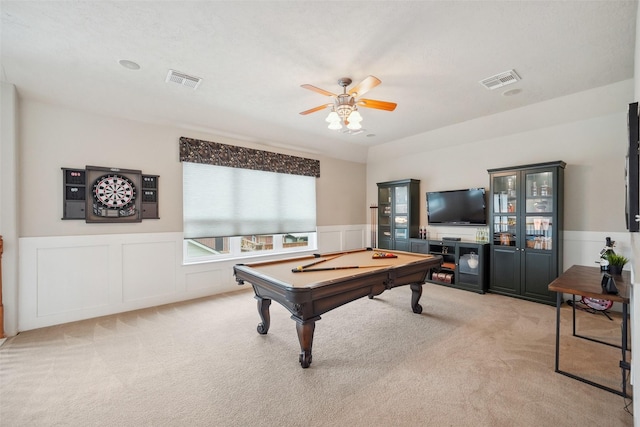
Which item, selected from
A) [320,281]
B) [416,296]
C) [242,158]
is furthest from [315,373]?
[242,158]

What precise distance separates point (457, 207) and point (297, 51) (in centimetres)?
412

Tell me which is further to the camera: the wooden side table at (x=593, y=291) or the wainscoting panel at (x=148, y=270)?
the wainscoting panel at (x=148, y=270)

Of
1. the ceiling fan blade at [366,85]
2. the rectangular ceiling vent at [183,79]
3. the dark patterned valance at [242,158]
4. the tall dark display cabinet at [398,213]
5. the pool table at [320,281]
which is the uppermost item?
the rectangular ceiling vent at [183,79]

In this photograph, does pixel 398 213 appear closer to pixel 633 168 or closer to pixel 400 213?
pixel 400 213

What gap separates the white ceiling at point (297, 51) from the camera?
7.17 ft

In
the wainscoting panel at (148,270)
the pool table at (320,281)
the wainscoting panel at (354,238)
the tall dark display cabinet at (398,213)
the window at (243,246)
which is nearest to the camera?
the pool table at (320,281)

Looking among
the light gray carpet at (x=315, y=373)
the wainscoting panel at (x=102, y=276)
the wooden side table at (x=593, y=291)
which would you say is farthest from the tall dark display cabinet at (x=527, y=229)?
the wainscoting panel at (x=102, y=276)

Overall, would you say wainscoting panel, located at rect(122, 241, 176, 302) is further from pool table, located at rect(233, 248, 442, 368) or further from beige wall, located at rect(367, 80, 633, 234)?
beige wall, located at rect(367, 80, 633, 234)

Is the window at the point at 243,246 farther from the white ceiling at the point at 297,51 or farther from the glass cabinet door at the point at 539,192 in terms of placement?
the glass cabinet door at the point at 539,192

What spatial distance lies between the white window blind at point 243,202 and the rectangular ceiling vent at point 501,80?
3.59 metres

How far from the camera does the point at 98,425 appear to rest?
6.00 ft

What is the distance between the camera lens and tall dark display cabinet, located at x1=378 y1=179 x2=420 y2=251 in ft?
19.4

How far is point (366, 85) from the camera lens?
2.71m

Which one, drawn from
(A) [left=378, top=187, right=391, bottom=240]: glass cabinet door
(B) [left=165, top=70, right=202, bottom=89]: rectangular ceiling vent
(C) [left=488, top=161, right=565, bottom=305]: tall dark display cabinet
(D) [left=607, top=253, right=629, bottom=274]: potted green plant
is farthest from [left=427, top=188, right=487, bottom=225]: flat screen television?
(B) [left=165, top=70, right=202, bottom=89]: rectangular ceiling vent
